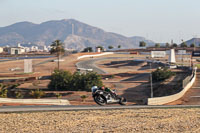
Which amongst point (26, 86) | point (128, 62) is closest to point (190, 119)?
point (26, 86)

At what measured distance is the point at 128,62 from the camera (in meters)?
128

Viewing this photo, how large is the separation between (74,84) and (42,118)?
40897 mm

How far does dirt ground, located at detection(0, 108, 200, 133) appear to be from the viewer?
45.6 ft

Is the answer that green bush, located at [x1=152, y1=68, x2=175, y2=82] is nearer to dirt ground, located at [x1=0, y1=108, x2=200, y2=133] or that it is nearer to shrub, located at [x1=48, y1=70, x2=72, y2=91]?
shrub, located at [x1=48, y1=70, x2=72, y2=91]

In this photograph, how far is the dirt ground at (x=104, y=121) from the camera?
1391 centimetres

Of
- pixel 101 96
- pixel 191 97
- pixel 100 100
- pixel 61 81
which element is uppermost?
pixel 101 96

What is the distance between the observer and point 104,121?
1566 centimetres

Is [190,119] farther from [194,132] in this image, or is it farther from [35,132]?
[35,132]

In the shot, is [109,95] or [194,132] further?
[109,95]

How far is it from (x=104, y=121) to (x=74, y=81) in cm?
4263

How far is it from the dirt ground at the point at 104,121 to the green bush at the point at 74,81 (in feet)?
121

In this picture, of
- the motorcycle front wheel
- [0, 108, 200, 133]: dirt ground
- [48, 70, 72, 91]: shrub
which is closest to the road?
the motorcycle front wheel

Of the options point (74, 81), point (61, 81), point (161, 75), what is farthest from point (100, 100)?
point (161, 75)

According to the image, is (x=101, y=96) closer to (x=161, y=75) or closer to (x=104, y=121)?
(x=104, y=121)
